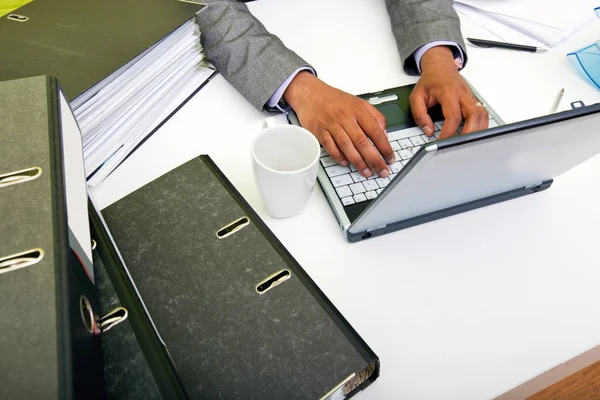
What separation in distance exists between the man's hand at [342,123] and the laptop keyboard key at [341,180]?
0.8 inches

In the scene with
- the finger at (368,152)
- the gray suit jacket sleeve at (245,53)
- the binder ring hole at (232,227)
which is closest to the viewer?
the binder ring hole at (232,227)

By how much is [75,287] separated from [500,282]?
470 mm

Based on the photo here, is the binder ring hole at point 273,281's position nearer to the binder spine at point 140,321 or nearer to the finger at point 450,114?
the binder spine at point 140,321

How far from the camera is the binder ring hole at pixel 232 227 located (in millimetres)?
494

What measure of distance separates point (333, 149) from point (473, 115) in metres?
0.24

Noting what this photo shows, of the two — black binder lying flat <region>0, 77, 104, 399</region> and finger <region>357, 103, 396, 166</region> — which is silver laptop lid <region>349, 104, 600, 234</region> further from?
black binder lying flat <region>0, 77, 104, 399</region>

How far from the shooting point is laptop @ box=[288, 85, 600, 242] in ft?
1.26

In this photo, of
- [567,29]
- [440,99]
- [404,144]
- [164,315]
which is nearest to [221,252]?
[164,315]

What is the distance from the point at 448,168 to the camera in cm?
41

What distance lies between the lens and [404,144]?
Answer: 2.11ft

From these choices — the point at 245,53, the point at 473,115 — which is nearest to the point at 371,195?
the point at 473,115

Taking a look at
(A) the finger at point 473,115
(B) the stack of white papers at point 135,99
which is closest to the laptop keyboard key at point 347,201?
(A) the finger at point 473,115

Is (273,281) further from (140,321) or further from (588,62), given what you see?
(588,62)

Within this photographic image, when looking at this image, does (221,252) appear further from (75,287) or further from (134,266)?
(75,287)
